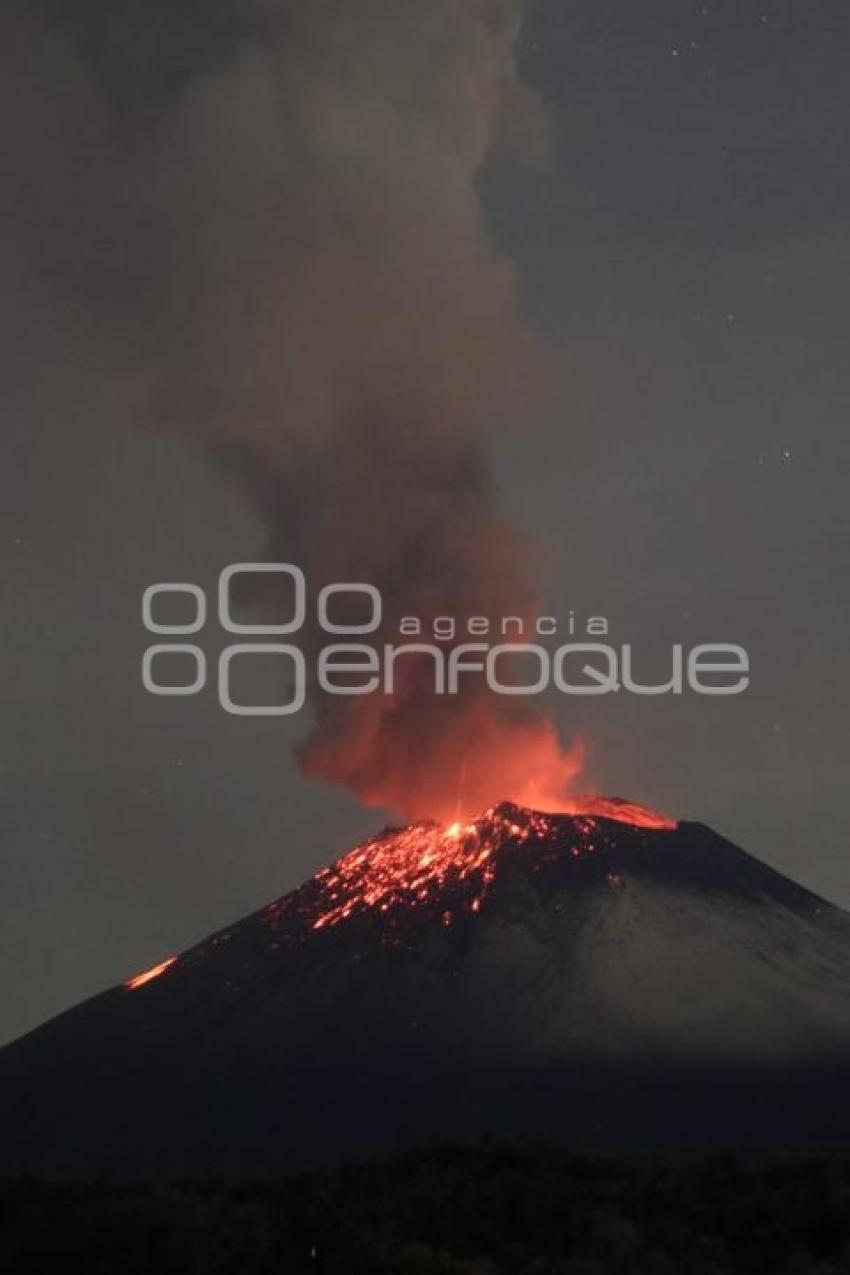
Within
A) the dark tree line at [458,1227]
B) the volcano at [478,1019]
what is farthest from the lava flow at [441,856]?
the dark tree line at [458,1227]

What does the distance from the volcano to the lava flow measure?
209 mm

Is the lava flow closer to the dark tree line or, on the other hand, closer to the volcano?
the volcano

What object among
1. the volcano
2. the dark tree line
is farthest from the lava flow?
the dark tree line

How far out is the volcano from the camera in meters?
122

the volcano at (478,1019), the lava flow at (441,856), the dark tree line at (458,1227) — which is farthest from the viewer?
the lava flow at (441,856)

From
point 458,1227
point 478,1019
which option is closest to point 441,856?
point 478,1019

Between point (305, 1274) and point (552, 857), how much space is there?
4203 inches

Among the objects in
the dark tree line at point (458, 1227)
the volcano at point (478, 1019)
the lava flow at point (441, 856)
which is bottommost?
the dark tree line at point (458, 1227)

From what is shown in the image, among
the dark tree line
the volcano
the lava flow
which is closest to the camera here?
the dark tree line

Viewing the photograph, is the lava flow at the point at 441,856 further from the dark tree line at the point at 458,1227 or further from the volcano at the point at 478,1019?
the dark tree line at the point at 458,1227

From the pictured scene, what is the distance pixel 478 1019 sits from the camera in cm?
13625

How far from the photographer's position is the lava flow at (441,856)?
154m

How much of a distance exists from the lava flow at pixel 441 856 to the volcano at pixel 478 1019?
21cm

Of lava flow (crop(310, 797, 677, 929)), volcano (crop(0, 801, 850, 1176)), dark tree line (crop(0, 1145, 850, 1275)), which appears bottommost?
dark tree line (crop(0, 1145, 850, 1275))
